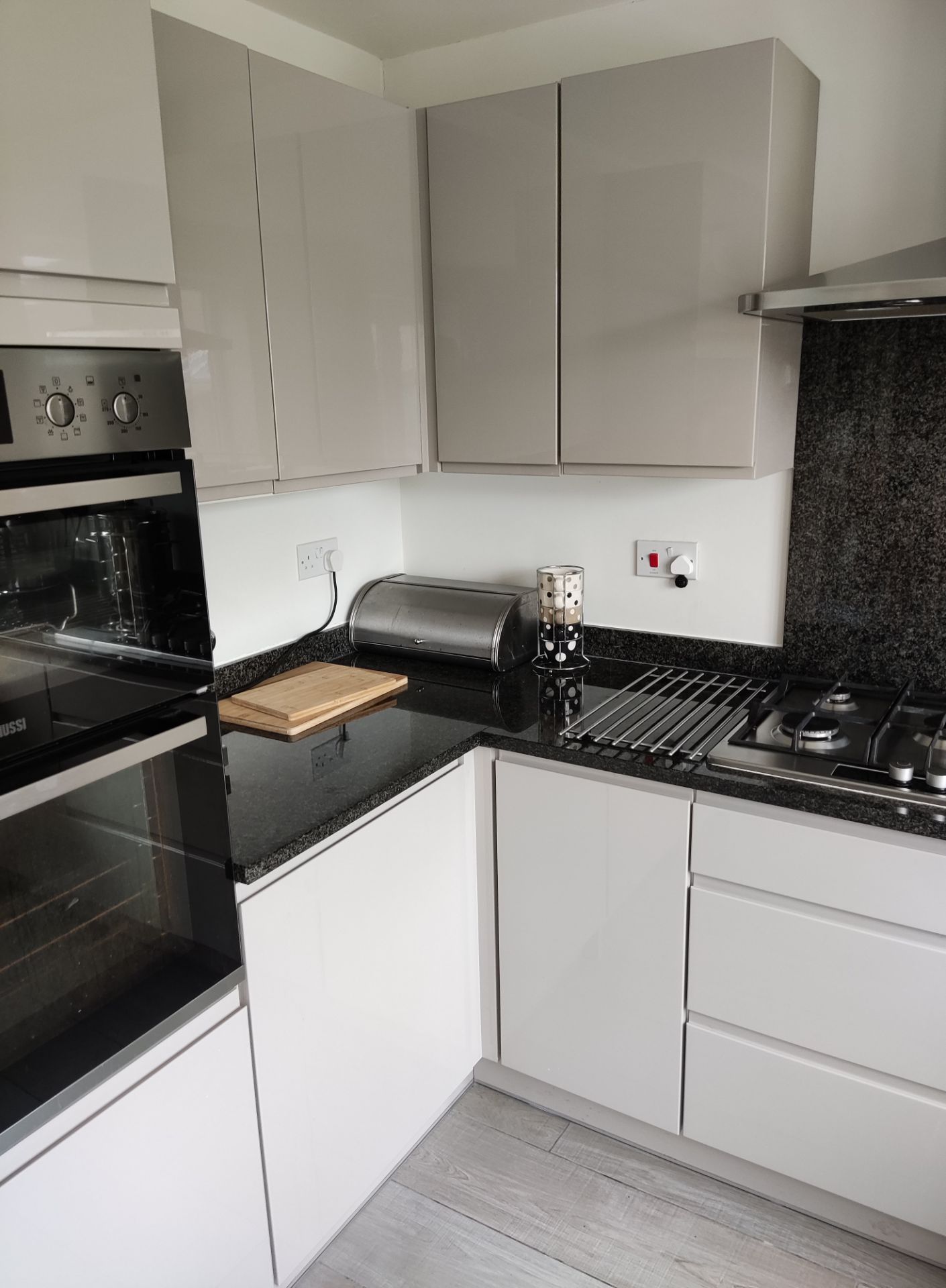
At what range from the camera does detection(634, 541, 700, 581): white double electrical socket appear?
86.0 inches

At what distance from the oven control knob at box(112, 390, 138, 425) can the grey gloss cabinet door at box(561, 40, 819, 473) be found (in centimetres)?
102

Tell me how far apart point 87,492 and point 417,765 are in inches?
32.3

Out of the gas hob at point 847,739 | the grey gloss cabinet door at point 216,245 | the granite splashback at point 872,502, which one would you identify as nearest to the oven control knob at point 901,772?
the gas hob at point 847,739

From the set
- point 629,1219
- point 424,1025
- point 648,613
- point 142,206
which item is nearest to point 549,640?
point 648,613

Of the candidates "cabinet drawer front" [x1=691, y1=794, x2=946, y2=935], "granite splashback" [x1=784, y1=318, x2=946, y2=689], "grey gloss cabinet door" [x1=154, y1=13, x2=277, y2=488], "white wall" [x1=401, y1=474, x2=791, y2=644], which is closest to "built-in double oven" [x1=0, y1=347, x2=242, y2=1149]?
"grey gloss cabinet door" [x1=154, y1=13, x2=277, y2=488]

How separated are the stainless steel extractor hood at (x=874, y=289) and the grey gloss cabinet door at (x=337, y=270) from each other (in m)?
0.73

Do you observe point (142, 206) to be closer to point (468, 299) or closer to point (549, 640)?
point (468, 299)

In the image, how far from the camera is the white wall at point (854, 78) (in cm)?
176

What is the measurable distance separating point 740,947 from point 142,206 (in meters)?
1.49

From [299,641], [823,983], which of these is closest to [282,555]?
[299,641]

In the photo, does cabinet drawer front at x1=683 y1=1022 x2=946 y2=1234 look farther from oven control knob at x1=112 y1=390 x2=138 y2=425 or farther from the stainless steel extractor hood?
oven control knob at x1=112 y1=390 x2=138 y2=425

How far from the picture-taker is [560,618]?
2.22 meters

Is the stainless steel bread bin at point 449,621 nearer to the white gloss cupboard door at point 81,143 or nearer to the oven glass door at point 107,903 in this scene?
the oven glass door at point 107,903

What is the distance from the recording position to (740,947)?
172cm
